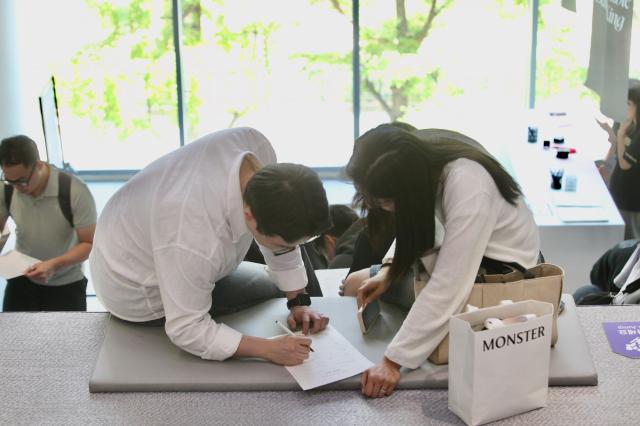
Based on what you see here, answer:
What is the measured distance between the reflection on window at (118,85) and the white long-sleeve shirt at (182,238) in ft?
17.5

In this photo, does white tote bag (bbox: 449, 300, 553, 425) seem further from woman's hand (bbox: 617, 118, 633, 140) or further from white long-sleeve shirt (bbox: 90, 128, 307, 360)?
woman's hand (bbox: 617, 118, 633, 140)

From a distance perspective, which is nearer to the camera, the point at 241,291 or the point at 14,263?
the point at 241,291

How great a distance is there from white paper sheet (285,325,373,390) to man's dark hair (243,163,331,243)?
1.28 feet

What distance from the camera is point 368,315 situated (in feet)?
7.61

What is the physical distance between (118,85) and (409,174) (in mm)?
5993

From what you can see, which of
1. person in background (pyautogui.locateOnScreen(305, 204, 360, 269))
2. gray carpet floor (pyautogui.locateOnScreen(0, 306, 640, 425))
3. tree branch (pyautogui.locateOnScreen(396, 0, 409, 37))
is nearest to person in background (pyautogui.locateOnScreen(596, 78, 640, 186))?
person in background (pyautogui.locateOnScreen(305, 204, 360, 269))

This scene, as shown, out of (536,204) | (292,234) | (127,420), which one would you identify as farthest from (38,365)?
(536,204)

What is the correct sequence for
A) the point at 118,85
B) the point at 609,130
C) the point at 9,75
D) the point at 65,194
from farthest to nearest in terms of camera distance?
the point at 118,85
the point at 9,75
the point at 609,130
the point at 65,194

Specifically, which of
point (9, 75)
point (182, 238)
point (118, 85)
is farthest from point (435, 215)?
point (118, 85)

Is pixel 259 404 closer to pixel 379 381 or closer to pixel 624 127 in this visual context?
pixel 379 381

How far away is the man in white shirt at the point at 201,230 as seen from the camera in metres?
1.90

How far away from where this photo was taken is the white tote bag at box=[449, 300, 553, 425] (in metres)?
1.82

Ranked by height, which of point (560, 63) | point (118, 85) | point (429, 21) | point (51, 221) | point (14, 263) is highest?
point (429, 21)

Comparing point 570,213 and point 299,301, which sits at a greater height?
point 299,301
